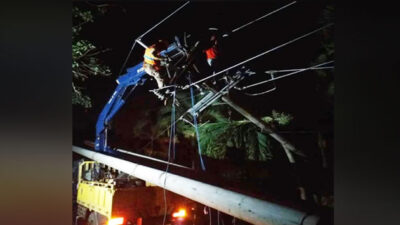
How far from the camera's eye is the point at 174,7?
2676 mm

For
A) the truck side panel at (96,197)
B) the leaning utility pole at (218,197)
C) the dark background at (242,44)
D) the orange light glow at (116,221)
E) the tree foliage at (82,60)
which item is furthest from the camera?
the truck side panel at (96,197)

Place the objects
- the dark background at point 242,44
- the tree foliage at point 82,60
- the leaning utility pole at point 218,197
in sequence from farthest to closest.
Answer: the tree foliage at point 82,60, the dark background at point 242,44, the leaning utility pole at point 218,197

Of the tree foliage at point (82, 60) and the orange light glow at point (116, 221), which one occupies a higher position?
the tree foliage at point (82, 60)

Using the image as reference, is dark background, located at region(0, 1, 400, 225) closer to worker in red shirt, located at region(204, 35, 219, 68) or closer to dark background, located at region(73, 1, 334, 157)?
dark background, located at region(73, 1, 334, 157)

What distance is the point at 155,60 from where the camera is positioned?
2688mm

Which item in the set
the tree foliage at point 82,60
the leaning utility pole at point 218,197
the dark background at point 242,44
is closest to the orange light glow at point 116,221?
the leaning utility pole at point 218,197

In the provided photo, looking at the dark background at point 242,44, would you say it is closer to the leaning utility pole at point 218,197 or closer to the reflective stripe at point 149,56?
the reflective stripe at point 149,56
